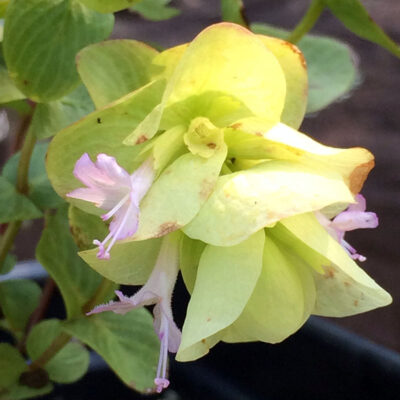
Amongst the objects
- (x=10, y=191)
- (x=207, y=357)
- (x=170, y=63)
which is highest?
(x=170, y=63)

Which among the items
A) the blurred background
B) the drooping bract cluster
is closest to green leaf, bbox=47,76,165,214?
the drooping bract cluster

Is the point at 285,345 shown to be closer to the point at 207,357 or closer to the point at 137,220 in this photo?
the point at 207,357

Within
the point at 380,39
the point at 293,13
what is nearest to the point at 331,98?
the point at 380,39

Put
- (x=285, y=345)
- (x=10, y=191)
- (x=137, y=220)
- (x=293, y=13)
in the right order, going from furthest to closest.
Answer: (x=293, y=13) → (x=285, y=345) → (x=10, y=191) → (x=137, y=220)

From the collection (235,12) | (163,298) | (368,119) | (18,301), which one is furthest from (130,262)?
(368,119)

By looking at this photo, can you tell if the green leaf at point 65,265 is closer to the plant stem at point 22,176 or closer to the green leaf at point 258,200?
the plant stem at point 22,176

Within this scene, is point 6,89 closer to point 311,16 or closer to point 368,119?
point 311,16
